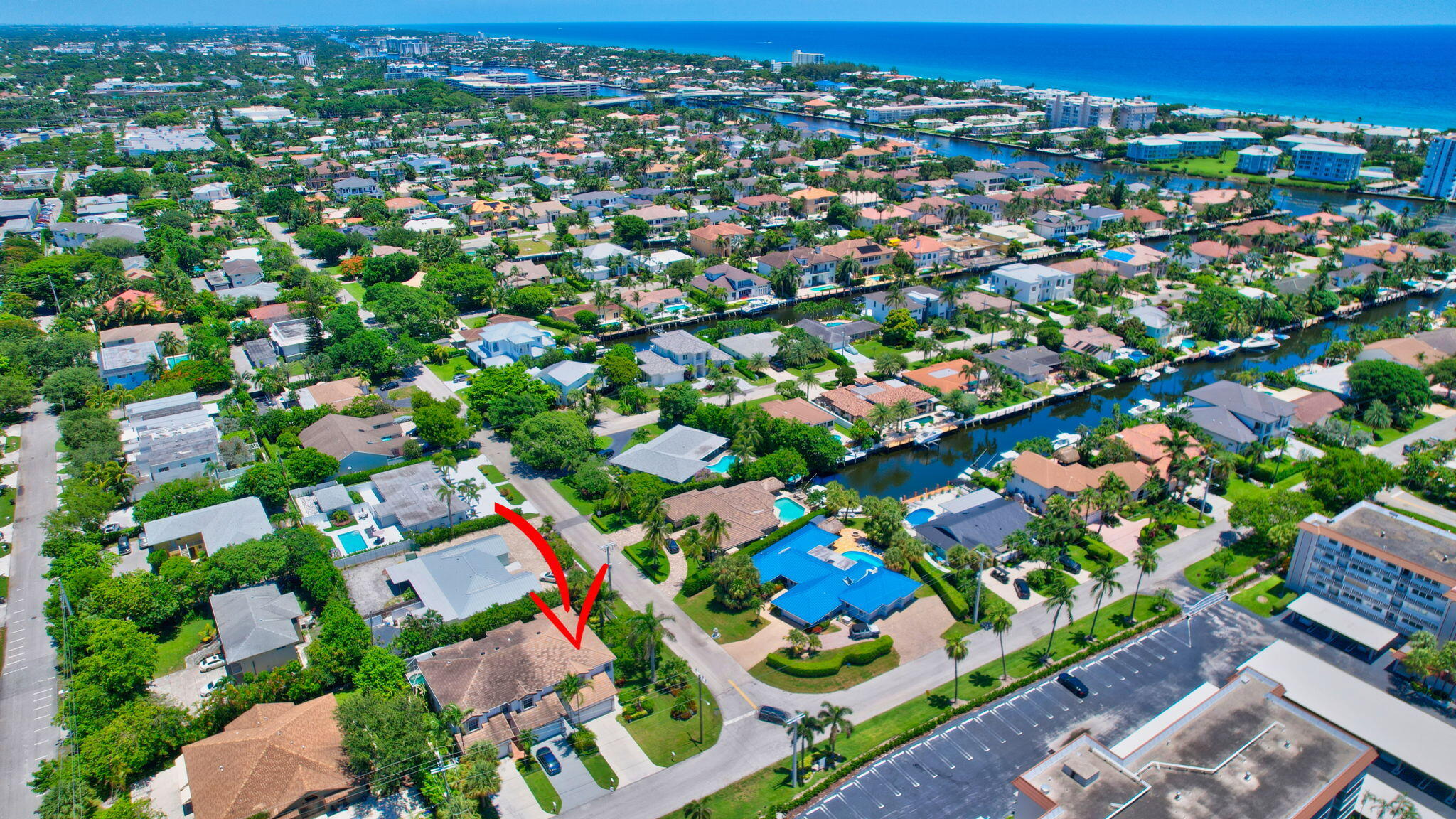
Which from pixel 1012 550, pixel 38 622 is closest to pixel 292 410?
pixel 38 622

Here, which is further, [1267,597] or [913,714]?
[1267,597]

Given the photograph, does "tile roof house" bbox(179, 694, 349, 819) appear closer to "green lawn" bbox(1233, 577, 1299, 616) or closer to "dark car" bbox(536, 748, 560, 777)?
"dark car" bbox(536, 748, 560, 777)

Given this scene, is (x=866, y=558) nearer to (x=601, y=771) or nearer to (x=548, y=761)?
(x=601, y=771)

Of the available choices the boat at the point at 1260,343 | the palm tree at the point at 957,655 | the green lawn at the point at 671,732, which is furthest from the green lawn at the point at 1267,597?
the boat at the point at 1260,343

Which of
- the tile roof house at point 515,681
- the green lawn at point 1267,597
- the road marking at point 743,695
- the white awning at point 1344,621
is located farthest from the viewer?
the green lawn at point 1267,597

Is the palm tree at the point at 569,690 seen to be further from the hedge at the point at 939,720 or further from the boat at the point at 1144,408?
the boat at the point at 1144,408

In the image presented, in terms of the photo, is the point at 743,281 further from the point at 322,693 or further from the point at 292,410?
the point at 322,693

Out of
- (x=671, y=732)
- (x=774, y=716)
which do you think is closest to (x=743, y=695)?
(x=774, y=716)
